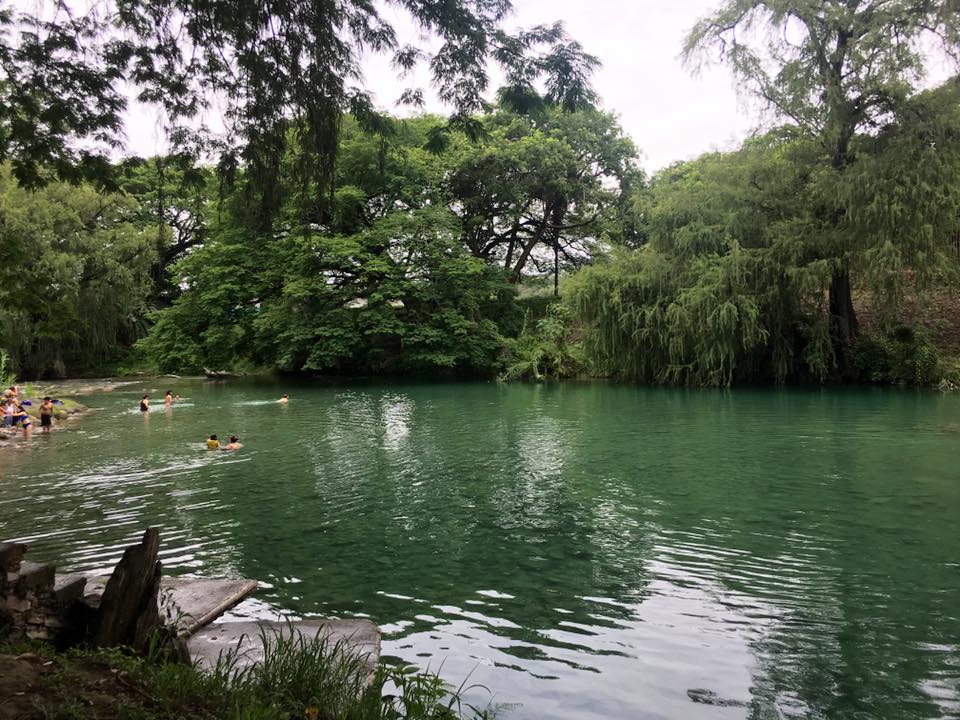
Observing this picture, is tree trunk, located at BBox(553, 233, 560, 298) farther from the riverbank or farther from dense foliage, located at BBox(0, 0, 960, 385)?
the riverbank

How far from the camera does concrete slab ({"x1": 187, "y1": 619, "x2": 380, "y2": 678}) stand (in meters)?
4.48

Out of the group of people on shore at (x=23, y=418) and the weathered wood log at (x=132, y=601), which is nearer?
the weathered wood log at (x=132, y=601)

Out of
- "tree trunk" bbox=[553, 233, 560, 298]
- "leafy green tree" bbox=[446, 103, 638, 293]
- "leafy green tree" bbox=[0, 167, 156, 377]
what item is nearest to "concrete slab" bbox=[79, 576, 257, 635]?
"leafy green tree" bbox=[0, 167, 156, 377]

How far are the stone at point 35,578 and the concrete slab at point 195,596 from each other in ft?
1.18

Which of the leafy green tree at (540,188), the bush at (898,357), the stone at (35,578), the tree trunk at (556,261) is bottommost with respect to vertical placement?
the stone at (35,578)

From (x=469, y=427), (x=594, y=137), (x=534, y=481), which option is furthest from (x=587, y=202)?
(x=534, y=481)

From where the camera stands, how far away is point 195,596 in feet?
18.8

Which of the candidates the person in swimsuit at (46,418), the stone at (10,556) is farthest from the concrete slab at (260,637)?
the person in swimsuit at (46,418)

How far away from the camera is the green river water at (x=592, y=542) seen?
4656mm

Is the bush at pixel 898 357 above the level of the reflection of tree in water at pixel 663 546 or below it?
above

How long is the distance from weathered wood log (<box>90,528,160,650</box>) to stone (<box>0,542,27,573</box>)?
621mm

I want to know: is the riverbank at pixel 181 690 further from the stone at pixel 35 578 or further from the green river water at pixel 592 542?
the green river water at pixel 592 542

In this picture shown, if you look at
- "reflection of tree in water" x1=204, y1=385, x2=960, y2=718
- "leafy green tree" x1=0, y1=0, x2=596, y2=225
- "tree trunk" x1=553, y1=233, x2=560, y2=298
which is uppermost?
"tree trunk" x1=553, y1=233, x2=560, y2=298

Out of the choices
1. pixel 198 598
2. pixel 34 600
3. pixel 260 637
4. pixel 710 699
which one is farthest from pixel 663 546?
pixel 34 600
